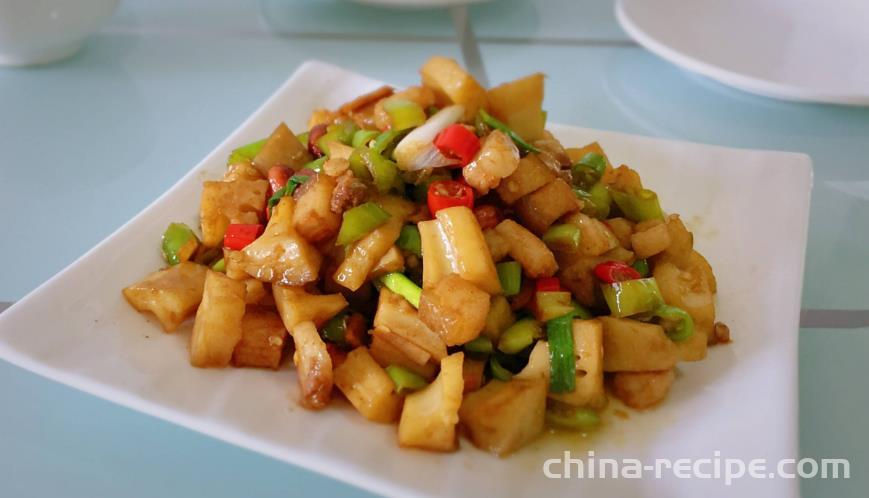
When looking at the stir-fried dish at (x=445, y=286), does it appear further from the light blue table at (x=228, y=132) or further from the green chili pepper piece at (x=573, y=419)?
the light blue table at (x=228, y=132)

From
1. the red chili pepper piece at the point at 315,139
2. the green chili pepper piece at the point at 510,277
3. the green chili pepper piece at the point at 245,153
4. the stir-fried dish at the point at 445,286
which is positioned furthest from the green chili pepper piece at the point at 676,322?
the green chili pepper piece at the point at 245,153

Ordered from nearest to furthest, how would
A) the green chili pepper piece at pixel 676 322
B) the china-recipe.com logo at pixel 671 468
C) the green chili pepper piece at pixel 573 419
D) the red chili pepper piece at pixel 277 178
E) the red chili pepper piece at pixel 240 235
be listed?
the china-recipe.com logo at pixel 671 468 < the green chili pepper piece at pixel 573 419 < the green chili pepper piece at pixel 676 322 < the red chili pepper piece at pixel 240 235 < the red chili pepper piece at pixel 277 178

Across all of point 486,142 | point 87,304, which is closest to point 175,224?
point 87,304

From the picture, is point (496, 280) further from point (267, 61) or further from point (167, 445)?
point (267, 61)

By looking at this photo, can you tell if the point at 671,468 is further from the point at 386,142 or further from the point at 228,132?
the point at 228,132

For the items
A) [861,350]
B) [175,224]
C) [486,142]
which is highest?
[486,142]

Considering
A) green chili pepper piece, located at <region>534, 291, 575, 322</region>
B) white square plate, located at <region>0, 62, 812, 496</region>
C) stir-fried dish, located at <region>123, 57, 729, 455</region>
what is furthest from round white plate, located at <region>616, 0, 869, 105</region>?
green chili pepper piece, located at <region>534, 291, 575, 322</region>
